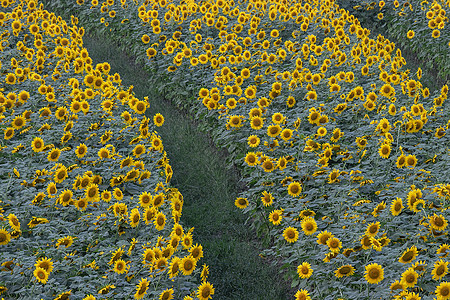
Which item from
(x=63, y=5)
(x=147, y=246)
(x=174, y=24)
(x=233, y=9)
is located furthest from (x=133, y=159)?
(x=63, y=5)

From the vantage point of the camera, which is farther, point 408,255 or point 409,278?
point 408,255

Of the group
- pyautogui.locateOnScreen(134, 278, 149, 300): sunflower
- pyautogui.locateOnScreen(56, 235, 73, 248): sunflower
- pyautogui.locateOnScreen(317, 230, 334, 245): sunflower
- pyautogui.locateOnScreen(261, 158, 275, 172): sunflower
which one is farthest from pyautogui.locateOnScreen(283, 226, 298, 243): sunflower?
pyautogui.locateOnScreen(56, 235, 73, 248): sunflower

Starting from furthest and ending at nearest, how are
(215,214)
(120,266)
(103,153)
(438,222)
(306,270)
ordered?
(215,214)
(103,153)
(306,270)
(438,222)
(120,266)

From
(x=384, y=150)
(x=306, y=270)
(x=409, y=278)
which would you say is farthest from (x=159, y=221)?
Answer: (x=384, y=150)

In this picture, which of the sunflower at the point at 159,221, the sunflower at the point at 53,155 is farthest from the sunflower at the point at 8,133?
the sunflower at the point at 159,221

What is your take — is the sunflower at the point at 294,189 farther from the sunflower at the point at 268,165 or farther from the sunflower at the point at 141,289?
the sunflower at the point at 141,289

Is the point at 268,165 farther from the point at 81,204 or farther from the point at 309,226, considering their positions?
the point at 81,204
